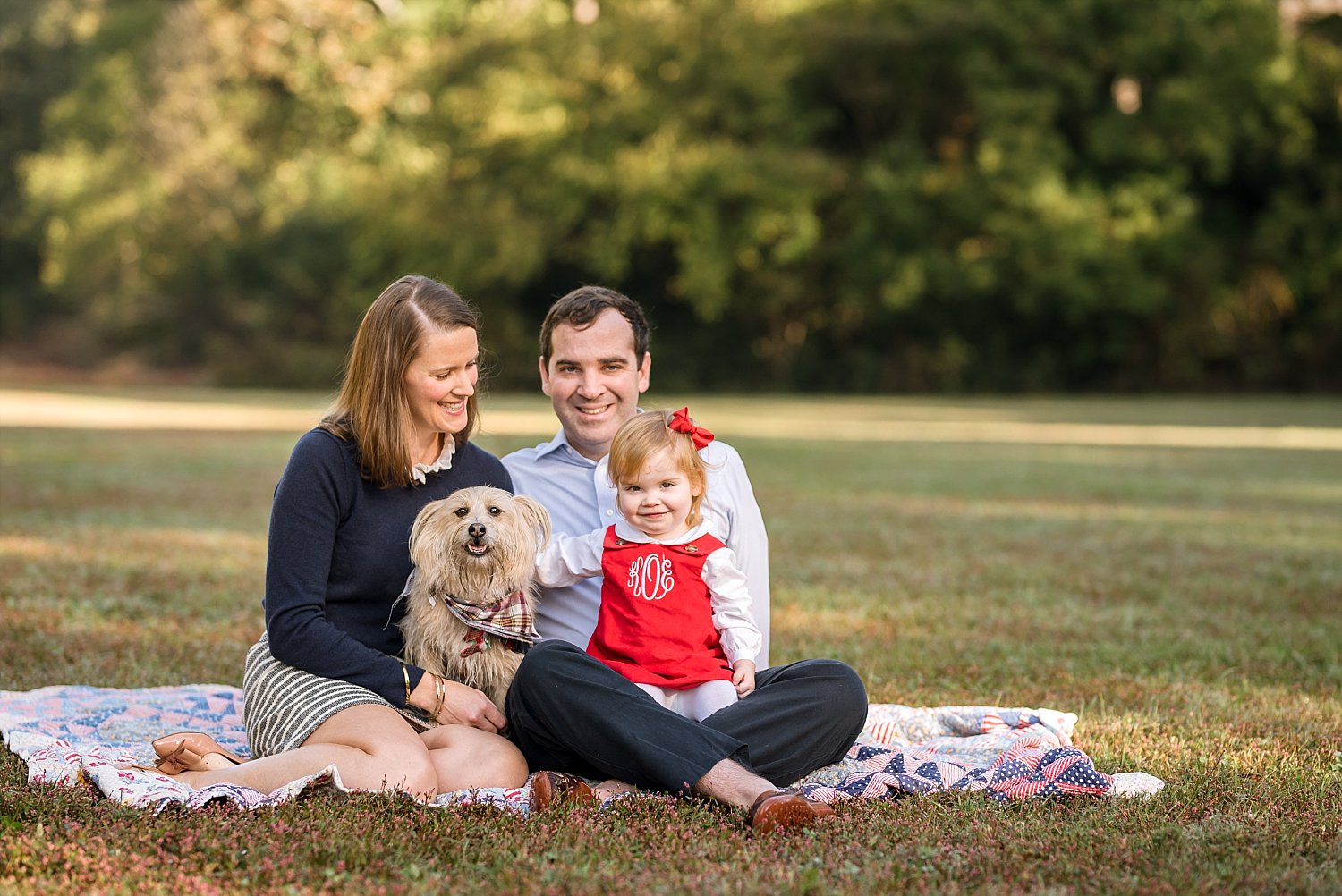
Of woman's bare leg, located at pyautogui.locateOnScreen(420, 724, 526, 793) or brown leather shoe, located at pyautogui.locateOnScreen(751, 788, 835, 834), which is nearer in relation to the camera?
brown leather shoe, located at pyautogui.locateOnScreen(751, 788, 835, 834)

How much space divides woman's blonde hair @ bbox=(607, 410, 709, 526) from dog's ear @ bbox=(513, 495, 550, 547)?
246mm

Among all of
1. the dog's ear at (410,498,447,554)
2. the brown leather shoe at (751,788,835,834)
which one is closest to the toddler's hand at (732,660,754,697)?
the brown leather shoe at (751,788,835,834)

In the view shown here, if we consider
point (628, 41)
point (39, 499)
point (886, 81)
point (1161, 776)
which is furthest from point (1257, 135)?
point (1161, 776)

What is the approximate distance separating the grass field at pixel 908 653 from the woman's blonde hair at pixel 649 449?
983 mm

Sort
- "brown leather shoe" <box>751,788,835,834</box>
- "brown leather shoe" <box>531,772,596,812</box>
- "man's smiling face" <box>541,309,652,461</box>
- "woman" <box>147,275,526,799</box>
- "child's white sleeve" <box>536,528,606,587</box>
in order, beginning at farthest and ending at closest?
"man's smiling face" <box>541,309,652,461</box>, "child's white sleeve" <box>536,528,606,587</box>, "woman" <box>147,275,526,799</box>, "brown leather shoe" <box>531,772,596,812</box>, "brown leather shoe" <box>751,788,835,834</box>

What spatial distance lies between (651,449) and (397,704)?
1.06 meters

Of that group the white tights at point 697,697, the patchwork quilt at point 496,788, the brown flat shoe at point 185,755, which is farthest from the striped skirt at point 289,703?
the white tights at point 697,697

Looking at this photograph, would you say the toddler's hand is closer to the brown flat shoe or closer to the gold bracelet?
the gold bracelet

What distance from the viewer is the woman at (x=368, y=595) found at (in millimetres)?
3836

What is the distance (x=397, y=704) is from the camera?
13.0 ft

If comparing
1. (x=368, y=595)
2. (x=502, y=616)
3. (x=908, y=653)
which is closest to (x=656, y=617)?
(x=502, y=616)

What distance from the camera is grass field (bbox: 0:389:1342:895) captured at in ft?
10.4

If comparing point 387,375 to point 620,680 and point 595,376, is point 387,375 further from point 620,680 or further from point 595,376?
point 620,680

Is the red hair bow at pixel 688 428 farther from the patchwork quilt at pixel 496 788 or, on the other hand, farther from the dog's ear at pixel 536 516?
the patchwork quilt at pixel 496 788
